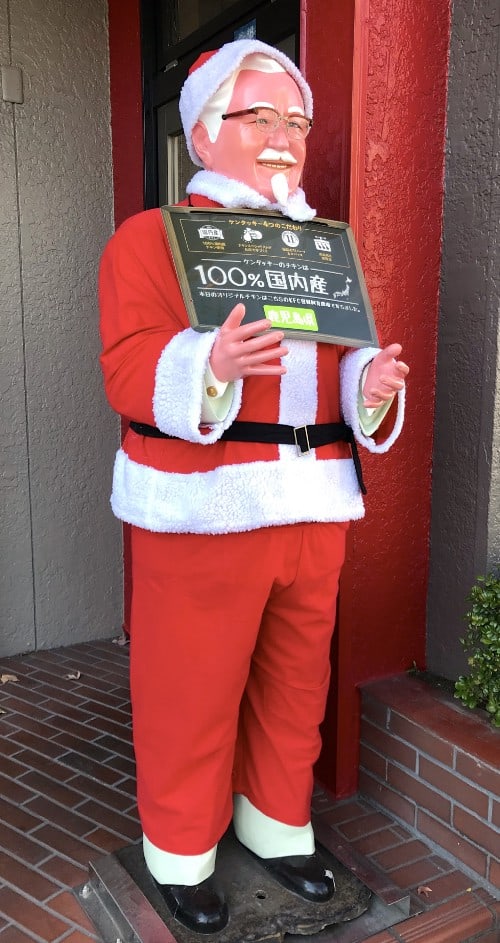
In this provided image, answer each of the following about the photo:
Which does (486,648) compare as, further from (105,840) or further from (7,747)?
(7,747)

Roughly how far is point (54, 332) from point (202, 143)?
84.3 inches

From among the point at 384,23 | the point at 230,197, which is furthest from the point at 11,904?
the point at 384,23

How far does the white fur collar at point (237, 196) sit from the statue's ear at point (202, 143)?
2.0 inches

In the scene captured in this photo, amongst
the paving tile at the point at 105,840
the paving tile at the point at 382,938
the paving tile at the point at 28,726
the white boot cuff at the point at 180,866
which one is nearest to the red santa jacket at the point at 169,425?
the white boot cuff at the point at 180,866

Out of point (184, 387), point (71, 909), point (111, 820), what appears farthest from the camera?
point (111, 820)

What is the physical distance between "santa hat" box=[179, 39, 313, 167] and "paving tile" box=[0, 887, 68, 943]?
2.17m

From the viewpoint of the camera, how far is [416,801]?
103 inches

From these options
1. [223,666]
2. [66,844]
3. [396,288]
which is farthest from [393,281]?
[66,844]

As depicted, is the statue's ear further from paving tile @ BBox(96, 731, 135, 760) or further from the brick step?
paving tile @ BBox(96, 731, 135, 760)

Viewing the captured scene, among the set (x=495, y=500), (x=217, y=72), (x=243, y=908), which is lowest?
(x=243, y=908)

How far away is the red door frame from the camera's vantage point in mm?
2484

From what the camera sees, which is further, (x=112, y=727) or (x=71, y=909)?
(x=112, y=727)

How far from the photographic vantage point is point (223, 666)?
6.57ft

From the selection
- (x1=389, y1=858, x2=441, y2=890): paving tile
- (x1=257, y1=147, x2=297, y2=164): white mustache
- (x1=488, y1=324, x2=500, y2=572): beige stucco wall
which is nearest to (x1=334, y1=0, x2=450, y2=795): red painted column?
(x1=488, y1=324, x2=500, y2=572): beige stucco wall
